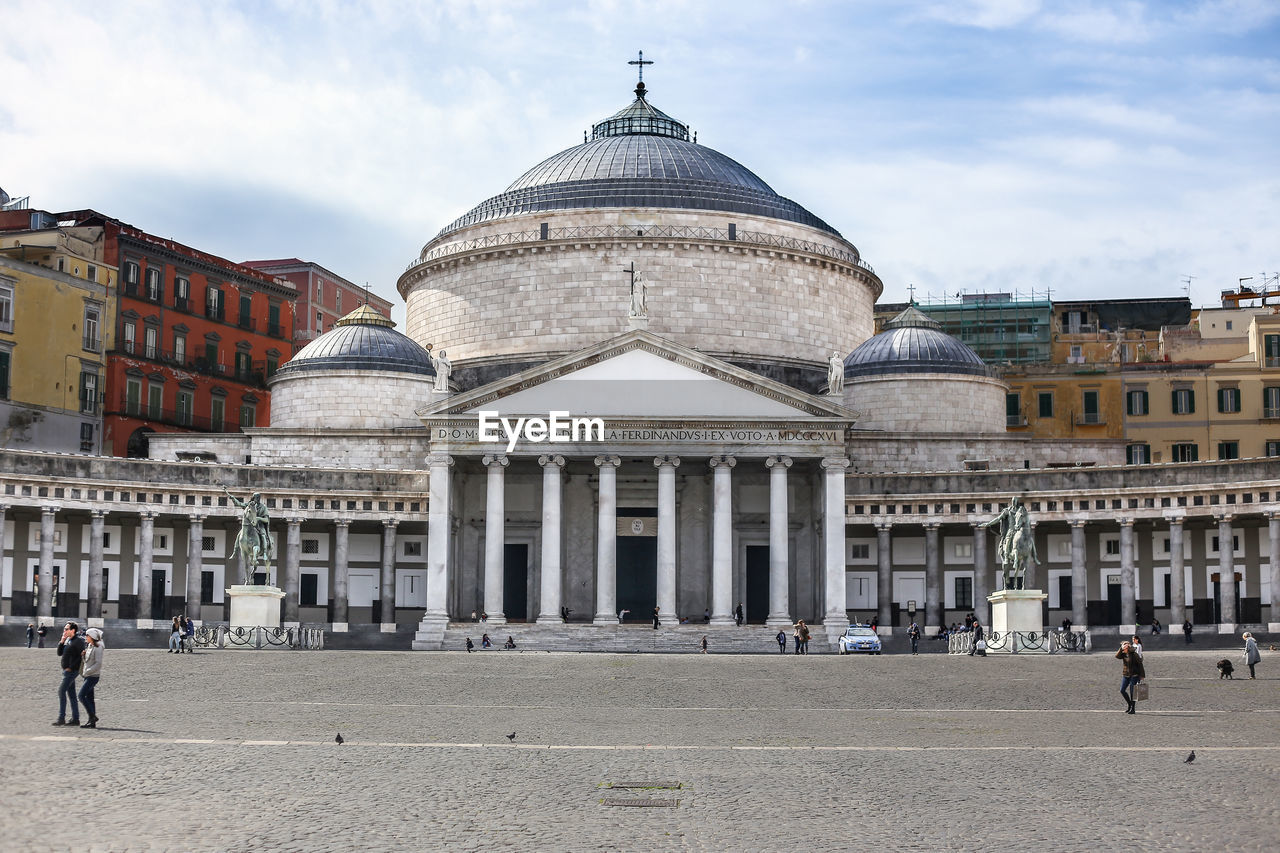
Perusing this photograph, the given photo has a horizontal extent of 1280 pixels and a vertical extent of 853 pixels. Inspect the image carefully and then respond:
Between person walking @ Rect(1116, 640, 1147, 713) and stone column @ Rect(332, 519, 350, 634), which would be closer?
person walking @ Rect(1116, 640, 1147, 713)

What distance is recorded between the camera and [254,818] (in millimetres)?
16578

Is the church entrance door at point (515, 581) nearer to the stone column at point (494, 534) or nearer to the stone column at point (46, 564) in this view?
the stone column at point (494, 534)

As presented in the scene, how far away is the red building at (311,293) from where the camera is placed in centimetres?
9675

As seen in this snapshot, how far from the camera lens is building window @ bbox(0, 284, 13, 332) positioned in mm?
67812

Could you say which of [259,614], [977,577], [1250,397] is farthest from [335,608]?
[1250,397]

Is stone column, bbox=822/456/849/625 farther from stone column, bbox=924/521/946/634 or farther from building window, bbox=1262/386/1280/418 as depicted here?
building window, bbox=1262/386/1280/418

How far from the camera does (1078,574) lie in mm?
62469

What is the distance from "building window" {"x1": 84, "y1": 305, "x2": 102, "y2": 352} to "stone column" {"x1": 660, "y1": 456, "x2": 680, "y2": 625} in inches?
1114

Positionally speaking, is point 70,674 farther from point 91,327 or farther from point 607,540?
point 91,327

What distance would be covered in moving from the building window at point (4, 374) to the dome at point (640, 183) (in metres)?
19.8

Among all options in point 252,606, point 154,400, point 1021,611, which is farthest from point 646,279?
point 1021,611

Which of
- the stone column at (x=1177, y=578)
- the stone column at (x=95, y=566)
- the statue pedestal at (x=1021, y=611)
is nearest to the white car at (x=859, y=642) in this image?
the statue pedestal at (x=1021, y=611)

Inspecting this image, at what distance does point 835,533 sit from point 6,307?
117 feet

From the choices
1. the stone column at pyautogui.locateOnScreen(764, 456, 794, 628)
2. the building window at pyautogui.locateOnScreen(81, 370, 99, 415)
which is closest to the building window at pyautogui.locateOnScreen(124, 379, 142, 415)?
the building window at pyautogui.locateOnScreen(81, 370, 99, 415)
